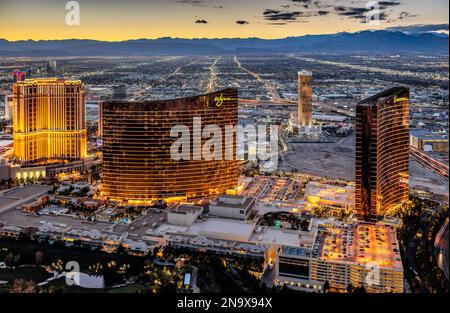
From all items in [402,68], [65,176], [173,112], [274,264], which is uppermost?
→ [402,68]

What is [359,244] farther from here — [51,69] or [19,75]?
[19,75]

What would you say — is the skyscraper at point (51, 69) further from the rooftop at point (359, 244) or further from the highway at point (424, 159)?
the highway at point (424, 159)

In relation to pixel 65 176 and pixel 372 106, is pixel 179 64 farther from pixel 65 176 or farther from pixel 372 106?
pixel 372 106

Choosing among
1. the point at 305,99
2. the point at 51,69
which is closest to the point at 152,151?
the point at 51,69

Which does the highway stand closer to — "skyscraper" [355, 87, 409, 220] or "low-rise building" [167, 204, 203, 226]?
"skyscraper" [355, 87, 409, 220]

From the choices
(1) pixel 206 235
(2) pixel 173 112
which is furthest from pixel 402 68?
(1) pixel 206 235

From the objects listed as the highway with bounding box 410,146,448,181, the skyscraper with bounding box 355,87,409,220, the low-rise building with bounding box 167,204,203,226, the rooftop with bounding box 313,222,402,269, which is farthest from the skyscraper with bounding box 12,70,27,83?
the highway with bounding box 410,146,448,181

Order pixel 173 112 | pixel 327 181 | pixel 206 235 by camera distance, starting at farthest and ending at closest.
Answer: pixel 327 181 → pixel 173 112 → pixel 206 235
